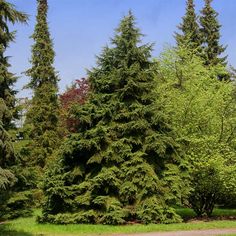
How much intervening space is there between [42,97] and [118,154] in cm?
1780

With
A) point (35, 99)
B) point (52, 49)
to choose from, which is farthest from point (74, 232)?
point (52, 49)

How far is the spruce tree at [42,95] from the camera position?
35469mm

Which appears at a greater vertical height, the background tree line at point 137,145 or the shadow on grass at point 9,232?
the background tree line at point 137,145

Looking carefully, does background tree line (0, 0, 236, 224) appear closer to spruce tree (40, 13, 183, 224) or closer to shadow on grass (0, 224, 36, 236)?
spruce tree (40, 13, 183, 224)

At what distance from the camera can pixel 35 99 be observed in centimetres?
3644

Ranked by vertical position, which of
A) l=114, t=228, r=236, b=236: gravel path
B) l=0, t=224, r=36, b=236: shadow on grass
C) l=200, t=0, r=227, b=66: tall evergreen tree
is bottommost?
l=114, t=228, r=236, b=236: gravel path

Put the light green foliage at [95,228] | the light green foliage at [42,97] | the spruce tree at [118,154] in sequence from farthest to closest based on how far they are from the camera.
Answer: the light green foliage at [42,97] < the spruce tree at [118,154] < the light green foliage at [95,228]

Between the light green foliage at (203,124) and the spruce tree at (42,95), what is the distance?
48.2 feet

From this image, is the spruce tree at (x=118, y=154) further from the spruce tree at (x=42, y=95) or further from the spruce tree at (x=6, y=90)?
the spruce tree at (x=42, y=95)

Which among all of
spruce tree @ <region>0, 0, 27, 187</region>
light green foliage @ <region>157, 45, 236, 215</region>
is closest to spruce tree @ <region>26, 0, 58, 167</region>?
spruce tree @ <region>0, 0, 27, 187</region>

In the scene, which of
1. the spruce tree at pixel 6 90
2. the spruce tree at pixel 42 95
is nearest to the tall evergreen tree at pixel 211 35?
the spruce tree at pixel 42 95

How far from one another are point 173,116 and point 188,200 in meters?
4.46

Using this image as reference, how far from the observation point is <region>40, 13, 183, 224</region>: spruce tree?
1944 cm

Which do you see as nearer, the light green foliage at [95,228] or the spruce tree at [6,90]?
the spruce tree at [6,90]
